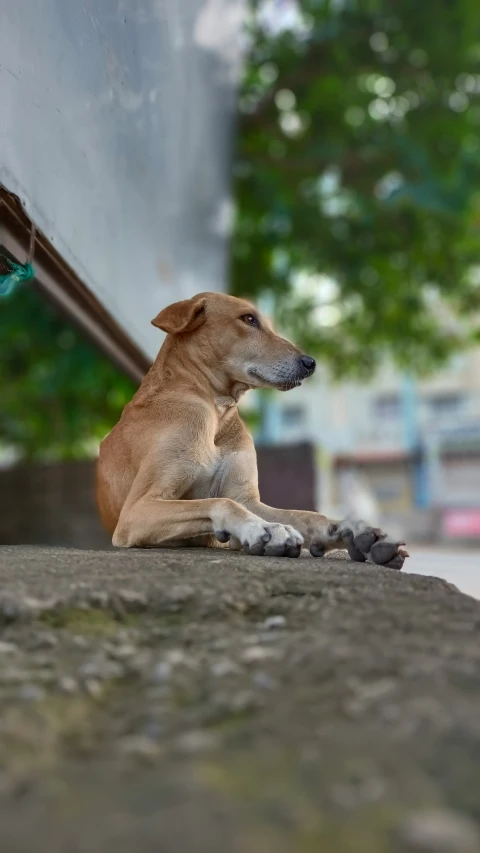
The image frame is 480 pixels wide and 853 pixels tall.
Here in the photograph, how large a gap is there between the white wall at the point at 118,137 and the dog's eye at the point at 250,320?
2.23 feet

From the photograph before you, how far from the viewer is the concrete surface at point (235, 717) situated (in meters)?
0.54

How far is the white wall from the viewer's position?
2166 mm

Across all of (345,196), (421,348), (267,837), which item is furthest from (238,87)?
(267,837)

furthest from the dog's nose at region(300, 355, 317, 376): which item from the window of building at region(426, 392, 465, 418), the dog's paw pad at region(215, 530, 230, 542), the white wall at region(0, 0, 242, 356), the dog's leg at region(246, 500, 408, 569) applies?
the window of building at region(426, 392, 465, 418)

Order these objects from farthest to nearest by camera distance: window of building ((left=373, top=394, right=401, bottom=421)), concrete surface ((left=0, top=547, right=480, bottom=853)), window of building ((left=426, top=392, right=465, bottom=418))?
window of building ((left=373, top=394, right=401, bottom=421)), window of building ((left=426, top=392, right=465, bottom=418)), concrete surface ((left=0, top=547, right=480, bottom=853))

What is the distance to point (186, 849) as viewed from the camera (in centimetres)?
51

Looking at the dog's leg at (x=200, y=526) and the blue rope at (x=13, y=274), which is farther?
the blue rope at (x=13, y=274)

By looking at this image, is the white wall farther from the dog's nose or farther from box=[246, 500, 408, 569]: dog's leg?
box=[246, 500, 408, 569]: dog's leg

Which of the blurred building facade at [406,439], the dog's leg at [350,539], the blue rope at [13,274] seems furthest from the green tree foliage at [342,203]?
the blurred building facade at [406,439]

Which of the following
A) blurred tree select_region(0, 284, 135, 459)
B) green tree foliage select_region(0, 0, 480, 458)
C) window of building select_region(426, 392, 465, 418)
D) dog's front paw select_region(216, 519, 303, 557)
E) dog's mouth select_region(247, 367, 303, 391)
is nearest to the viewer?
dog's front paw select_region(216, 519, 303, 557)

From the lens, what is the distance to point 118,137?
3.06m

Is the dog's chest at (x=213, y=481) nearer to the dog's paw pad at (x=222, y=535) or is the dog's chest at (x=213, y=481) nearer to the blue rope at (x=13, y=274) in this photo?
the dog's paw pad at (x=222, y=535)

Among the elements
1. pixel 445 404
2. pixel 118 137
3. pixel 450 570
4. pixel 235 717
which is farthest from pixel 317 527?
pixel 445 404

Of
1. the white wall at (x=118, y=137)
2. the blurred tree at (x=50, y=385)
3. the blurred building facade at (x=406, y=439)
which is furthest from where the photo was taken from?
the blurred building facade at (x=406, y=439)
